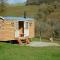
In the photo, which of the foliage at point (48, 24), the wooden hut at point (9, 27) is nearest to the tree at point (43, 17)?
the foliage at point (48, 24)

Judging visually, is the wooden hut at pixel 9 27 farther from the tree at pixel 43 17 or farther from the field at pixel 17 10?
the field at pixel 17 10

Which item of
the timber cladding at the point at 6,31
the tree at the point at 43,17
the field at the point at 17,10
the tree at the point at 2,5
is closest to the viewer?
the timber cladding at the point at 6,31

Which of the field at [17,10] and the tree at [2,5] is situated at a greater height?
the tree at [2,5]

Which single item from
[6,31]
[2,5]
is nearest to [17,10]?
[2,5]

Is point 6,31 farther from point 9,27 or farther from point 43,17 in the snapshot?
point 43,17

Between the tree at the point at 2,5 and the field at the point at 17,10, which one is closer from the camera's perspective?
the tree at the point at 2,5

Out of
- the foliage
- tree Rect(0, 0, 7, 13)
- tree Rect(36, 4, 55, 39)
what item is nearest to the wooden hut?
the foliage

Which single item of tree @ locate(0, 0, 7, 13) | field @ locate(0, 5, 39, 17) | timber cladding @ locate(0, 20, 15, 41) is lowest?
timber cladding @ locate(0, 20, 15, 41)

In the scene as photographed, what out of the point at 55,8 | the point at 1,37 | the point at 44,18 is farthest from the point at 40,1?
the point at 1,37

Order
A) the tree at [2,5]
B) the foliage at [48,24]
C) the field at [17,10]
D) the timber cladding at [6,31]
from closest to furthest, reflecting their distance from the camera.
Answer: the timber cladding at [6,31]
the foliage at [48,24]
the tree at [2,5]
the field at [17,10]

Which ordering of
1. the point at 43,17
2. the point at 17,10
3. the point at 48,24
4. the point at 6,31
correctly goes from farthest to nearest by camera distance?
the point at 17,10 < the point at 43,17 < the point at 48,24 < the point at 6,31

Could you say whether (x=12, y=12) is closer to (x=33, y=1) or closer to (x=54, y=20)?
(x=33, y=1)

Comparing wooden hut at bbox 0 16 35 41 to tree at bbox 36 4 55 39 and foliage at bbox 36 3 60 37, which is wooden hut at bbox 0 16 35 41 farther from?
tree at bbox 36 4 55 39

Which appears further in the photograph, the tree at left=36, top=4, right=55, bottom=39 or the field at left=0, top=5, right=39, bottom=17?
the field at left=0, top=5, right=39, bottom=17
